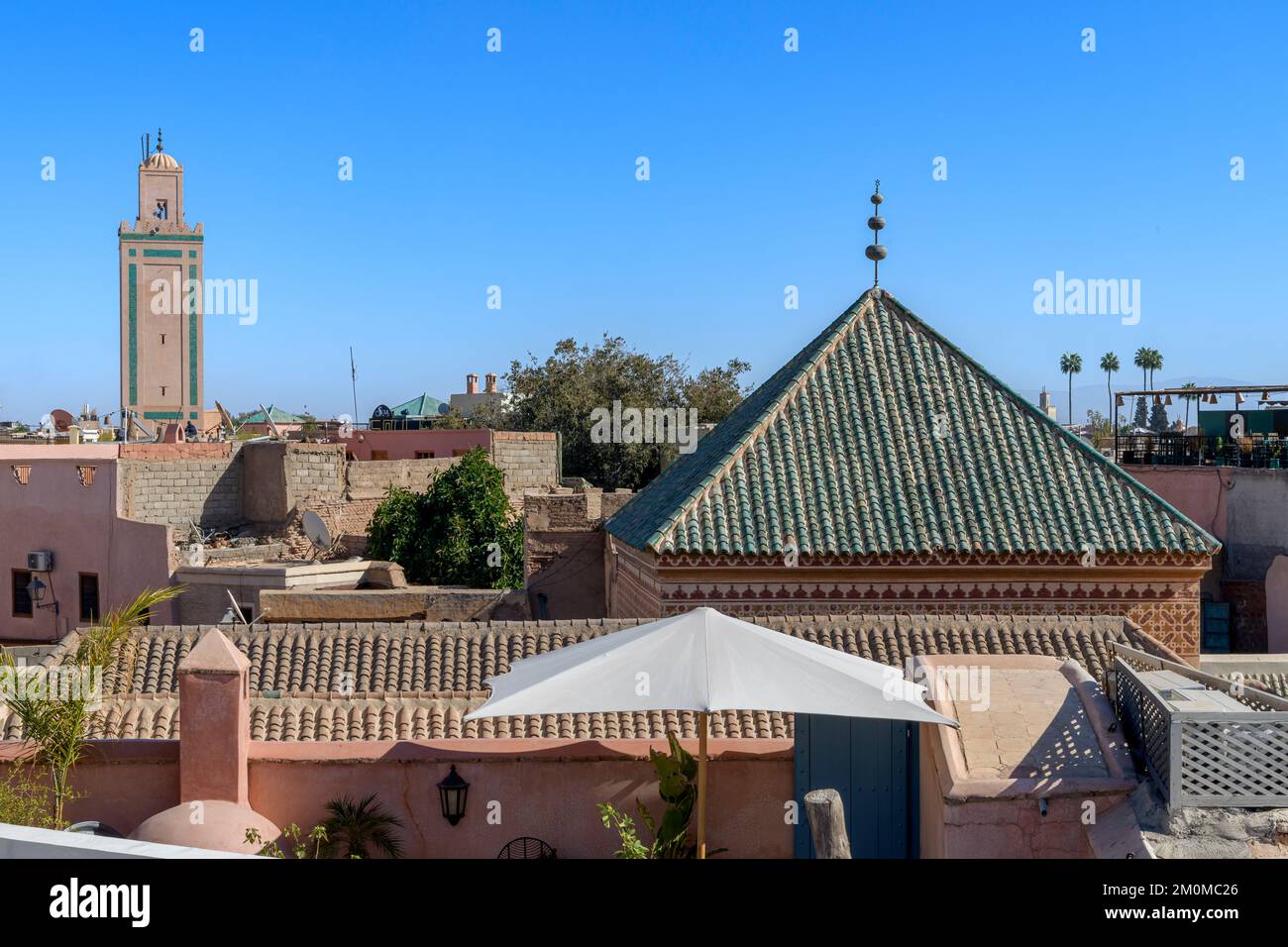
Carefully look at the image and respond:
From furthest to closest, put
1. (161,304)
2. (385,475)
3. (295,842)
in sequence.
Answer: (161,304)
(385,475)
(295,842)

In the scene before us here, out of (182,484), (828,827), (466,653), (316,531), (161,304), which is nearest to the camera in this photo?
(828,827)

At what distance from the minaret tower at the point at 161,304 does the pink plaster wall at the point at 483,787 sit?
1530 inches

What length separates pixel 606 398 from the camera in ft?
143

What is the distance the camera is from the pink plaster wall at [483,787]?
7.78m

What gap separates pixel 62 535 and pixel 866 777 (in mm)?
A: 22140

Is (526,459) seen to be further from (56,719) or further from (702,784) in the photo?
(702,784)

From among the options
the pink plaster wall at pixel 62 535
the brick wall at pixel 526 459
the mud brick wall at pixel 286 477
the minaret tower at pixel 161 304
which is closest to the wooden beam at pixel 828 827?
the pink plaster wall at pixel 62 535

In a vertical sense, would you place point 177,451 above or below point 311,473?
above

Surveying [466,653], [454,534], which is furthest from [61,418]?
[466,653]

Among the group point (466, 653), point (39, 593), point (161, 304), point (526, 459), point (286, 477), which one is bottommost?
point (39, 593)

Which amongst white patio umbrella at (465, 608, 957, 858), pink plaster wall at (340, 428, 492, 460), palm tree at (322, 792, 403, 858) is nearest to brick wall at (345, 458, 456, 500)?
pink plaster wall at (340, 428, 492, 460)

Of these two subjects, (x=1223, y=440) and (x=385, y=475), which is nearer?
(x=1223, y=440)
